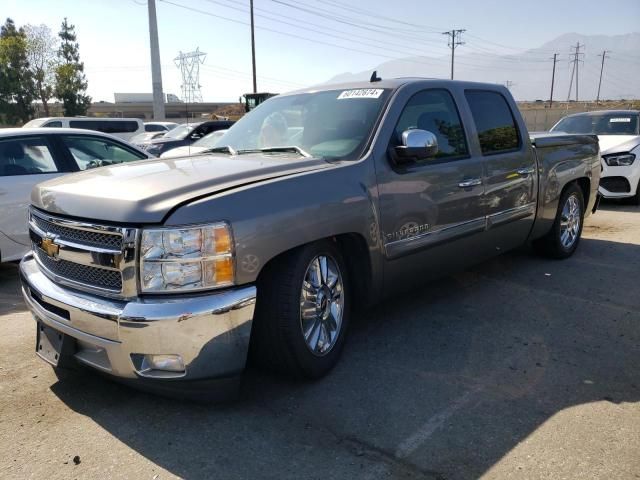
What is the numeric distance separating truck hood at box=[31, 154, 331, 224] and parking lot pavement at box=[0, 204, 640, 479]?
1111mm

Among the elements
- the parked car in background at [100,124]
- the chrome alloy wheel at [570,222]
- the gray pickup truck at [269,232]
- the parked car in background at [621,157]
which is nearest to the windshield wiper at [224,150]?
the gray pickup truck at [269,232]

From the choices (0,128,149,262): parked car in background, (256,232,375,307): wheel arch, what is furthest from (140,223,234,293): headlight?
(0,128,149,262): parked car in background

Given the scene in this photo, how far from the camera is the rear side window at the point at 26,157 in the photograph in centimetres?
577

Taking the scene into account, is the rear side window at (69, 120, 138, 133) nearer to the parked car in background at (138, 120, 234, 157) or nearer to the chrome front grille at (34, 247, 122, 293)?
the parked car in background at (138, 120, 234, 157)

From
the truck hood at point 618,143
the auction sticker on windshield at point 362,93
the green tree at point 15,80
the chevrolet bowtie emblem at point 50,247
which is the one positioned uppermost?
the green tree at point 15,80

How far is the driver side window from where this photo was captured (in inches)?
158

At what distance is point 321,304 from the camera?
A: 10.9 feet

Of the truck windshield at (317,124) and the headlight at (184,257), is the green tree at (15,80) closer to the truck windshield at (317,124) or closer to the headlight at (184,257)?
the truck windshield at (317,124)

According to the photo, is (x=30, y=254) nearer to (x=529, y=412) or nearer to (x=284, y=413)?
(x=284, y=413)

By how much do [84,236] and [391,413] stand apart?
1885mm

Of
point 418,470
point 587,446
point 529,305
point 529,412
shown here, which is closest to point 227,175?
point 418,470

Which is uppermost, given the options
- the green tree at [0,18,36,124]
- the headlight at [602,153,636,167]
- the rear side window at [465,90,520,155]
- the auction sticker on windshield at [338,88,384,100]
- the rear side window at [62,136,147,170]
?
the green tree at [0,18,36,124]

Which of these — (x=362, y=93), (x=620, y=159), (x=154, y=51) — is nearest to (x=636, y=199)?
(x=620, y=159)

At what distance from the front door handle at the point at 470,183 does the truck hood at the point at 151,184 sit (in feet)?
4.31
